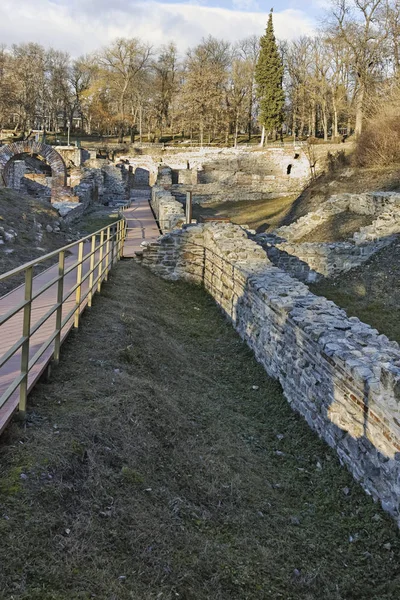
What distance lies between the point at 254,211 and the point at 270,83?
2243 centimetres

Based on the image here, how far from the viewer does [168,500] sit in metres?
3.29

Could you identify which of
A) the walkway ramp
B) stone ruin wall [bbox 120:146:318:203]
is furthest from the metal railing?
stone ruin wall [bbox 120:146:318:203]

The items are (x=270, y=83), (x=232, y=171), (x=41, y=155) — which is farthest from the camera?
(x=270, y=83)

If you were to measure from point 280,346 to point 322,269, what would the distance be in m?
8.61

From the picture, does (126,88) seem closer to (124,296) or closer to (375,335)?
(124,296)

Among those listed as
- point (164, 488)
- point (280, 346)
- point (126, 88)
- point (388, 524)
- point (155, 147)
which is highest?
point (126, 88)

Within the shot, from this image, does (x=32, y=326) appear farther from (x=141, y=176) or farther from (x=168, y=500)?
(x=141, y=176)

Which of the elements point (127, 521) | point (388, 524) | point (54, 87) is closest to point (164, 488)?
point (127, 521)

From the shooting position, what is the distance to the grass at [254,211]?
87.2 ft

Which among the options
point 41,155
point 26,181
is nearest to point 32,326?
point 41,155

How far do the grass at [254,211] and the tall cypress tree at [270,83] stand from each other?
14975 millimetres

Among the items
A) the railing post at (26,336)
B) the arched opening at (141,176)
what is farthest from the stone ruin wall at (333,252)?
the arched opening at (141,176)

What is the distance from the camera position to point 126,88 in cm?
5594

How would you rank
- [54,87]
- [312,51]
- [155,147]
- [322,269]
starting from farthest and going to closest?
[54,87], [312,51], [155,147], [322,269]
